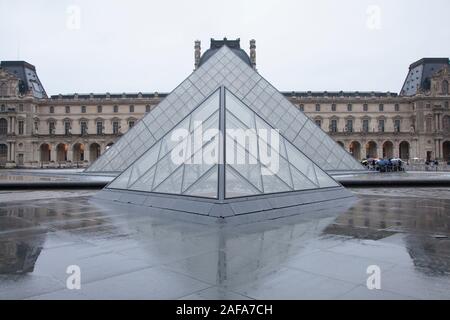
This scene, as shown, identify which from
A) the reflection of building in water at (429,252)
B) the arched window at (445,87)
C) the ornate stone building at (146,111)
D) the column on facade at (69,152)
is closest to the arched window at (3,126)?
the ornate stone building at (146,111)

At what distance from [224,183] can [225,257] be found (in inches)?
112

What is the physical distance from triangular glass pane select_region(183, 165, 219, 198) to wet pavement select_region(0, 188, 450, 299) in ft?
3.16

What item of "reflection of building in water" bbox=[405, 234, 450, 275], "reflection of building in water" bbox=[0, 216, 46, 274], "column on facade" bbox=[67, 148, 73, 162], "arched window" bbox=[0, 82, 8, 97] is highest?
"arched window" bbox=[0, 82, 8, 97]

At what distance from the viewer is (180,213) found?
7004 millimetres

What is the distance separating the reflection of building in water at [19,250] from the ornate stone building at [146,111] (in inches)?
2459

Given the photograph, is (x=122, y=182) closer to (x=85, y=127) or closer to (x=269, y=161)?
(x=269, y=161)

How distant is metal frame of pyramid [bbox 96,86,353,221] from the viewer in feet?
22.7

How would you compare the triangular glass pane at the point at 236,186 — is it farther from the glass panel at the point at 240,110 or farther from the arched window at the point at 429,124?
the arched window at the point at 429,124

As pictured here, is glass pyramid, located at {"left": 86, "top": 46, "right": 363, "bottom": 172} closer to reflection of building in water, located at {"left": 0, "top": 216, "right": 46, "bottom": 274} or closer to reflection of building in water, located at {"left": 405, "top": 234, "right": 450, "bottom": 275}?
reflection of building in water, located at {"left": 0, "top": 216, "right": 46, "bottom": 274}

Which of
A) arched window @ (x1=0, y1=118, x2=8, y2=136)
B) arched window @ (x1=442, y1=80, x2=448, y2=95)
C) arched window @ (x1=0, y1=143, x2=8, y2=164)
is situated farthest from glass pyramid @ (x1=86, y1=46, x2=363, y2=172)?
arched window @ (x1=442, y1=80, x2=448, y2=95)

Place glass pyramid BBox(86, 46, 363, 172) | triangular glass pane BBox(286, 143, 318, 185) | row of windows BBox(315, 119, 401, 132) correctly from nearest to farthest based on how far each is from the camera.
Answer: triangular glass pane BBox(286, 143, 318, 185)
glass pyramid BBox(86, 46, 363, 172)
row of windows BBox(315, 119, 401, 132)

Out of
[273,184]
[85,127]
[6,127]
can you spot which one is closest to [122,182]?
[273,184]

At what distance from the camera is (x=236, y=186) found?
738 cm
